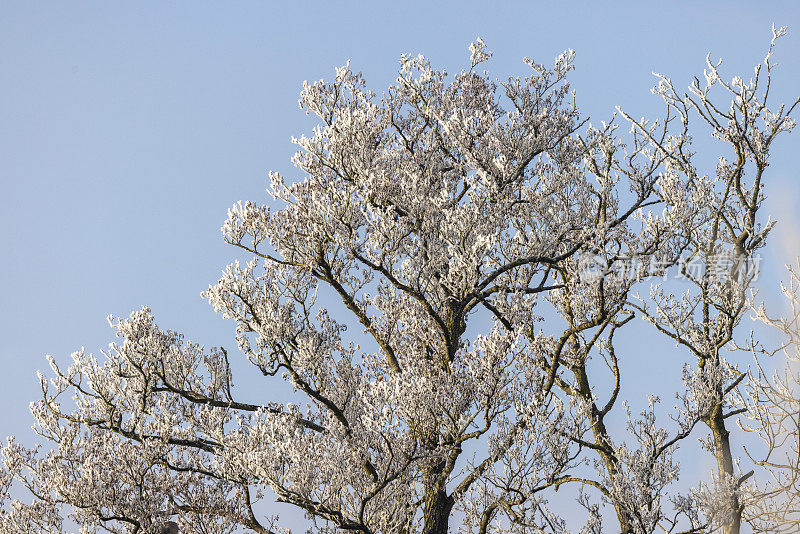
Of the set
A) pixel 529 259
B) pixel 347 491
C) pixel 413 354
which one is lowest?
pixel 347 491

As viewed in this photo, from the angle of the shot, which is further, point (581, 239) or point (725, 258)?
point (725, 258)

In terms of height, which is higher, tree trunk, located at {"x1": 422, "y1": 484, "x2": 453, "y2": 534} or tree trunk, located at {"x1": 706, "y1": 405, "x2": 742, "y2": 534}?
tree trunk, located at {"x1": 706, "y1": 405, "x2": 742, "y2": 534}

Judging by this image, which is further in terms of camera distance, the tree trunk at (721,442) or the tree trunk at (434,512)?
the tree trunk at (721,442)

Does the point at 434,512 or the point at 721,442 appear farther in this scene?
the point at 721,442

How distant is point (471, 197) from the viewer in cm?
1062

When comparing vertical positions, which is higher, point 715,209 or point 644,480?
point 715,209

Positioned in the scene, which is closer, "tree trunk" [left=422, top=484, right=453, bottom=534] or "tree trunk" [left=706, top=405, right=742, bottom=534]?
"tree trunk" [left=422, top=484, right=453, bottom=534]

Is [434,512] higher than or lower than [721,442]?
lower

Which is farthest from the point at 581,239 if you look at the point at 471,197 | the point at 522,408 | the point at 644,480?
the point at 644,480

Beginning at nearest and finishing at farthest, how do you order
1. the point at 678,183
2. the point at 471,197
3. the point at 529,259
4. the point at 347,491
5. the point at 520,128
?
the point at 347,491 < the point at 471,197 < the point at 529,259 < the point at 520,128 < the point at 678,183

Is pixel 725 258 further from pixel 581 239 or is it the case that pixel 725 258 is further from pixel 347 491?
pixel 347 491

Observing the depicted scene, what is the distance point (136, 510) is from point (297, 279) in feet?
13.8

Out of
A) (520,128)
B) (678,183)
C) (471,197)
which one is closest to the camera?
(471,197)

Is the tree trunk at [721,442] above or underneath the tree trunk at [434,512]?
above
